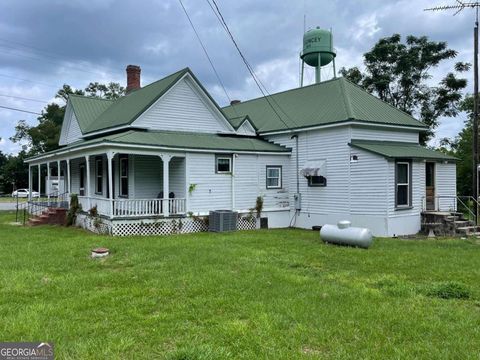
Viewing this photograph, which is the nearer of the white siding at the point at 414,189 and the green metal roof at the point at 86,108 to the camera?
the white siding at the point at 414,189

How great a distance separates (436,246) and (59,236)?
41.1ft

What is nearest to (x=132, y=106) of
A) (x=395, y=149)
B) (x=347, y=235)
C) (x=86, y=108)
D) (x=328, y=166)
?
(x=86, y=108)

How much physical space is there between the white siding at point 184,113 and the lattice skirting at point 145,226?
452 cm

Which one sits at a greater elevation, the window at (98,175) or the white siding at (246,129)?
the white siding at (246,129)

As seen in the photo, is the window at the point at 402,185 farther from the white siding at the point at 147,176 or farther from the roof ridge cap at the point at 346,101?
the white siding at the point at 147,176

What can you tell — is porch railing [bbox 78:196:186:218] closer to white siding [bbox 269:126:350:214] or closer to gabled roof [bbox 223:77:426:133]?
white siding [bbox 269:126:350:214]

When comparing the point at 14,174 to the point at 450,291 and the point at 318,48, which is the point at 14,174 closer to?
the point at 318,48

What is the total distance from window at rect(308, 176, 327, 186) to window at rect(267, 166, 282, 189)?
154cm

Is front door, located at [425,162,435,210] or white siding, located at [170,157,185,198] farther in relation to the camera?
front door, located at [425,162,435,210]

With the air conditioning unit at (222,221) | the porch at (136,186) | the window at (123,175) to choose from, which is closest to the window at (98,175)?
the porch at (136,186)

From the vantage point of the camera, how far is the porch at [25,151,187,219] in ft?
49.3

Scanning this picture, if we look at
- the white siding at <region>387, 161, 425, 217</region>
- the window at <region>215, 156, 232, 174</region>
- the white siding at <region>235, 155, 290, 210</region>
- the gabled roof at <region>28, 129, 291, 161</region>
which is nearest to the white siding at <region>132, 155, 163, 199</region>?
the gabled roof at <region>28, 129, 291, 161</region>

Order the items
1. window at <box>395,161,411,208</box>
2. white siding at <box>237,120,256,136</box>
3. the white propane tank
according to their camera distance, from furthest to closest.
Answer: white siding at <box>237,120,256,136</box>, window at <box>395,161,411,208</box>, the white propane tank

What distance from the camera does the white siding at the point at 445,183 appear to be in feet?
56.7
